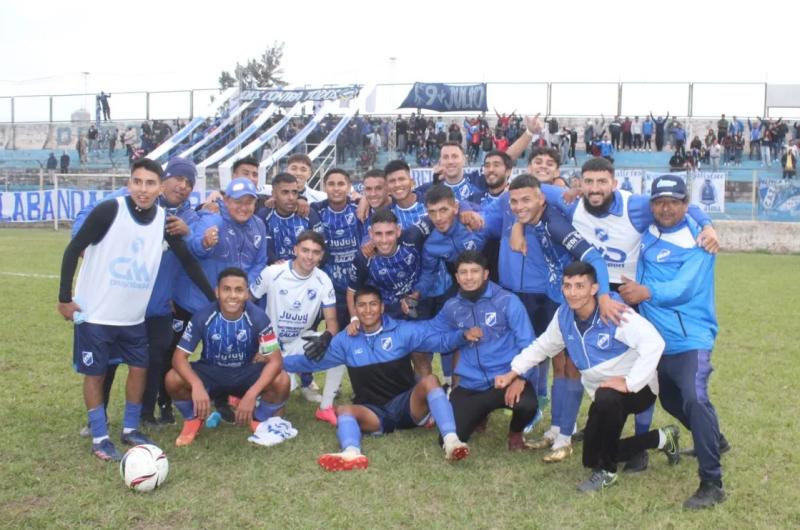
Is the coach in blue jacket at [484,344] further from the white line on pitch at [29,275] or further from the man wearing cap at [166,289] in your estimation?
the white line on pitch at [29,275]

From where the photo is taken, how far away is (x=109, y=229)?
5.21 m

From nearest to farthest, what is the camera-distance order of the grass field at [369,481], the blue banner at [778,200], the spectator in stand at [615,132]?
the grass field at [369,481] < the blue banner at [778,200] < the spectator in stand at [615,132]

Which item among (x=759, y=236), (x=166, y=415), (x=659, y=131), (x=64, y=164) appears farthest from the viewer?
(x=64, y=164)

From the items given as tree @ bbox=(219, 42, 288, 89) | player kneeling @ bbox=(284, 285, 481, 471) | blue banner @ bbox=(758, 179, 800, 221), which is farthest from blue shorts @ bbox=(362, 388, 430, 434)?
tree @ bbox=(219, 42, 288, 89)

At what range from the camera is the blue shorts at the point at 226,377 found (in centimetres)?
582

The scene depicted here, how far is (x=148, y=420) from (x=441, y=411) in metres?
2.33

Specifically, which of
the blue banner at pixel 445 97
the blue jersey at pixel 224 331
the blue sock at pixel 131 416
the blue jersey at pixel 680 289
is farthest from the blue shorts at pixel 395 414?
the blue banner at pixel 445 97

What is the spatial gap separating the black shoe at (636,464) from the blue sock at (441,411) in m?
1.14

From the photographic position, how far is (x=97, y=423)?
17.1ft

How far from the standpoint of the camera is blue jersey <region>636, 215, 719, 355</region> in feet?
15.4

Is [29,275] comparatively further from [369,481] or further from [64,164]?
[64,164]

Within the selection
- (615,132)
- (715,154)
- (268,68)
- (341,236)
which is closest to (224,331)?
(341,236)

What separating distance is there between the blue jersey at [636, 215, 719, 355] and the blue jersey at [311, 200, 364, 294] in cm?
276

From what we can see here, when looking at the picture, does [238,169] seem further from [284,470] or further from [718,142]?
[718,142]
